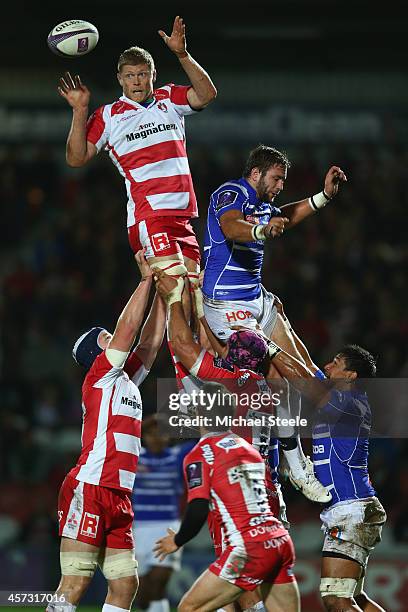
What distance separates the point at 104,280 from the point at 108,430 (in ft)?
29.7

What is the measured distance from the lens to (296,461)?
29.0 feet

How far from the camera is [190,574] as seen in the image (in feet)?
45.1

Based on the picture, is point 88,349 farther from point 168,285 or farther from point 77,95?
point 77,95

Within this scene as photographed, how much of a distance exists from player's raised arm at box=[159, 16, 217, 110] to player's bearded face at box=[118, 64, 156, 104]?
0.92 feet

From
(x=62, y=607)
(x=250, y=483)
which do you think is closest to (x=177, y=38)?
(x=250, y=483)

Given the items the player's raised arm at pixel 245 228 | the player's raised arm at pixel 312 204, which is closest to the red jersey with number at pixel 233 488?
the player's raised arm at pixel 245 228

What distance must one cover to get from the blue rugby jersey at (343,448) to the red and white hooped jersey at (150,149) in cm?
199

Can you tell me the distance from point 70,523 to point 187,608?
1361 mm

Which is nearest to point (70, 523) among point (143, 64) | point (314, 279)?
point (143, 64)

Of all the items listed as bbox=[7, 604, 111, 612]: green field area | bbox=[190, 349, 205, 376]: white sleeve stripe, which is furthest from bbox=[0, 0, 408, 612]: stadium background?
bbox=[190, 349, 205, 376]: white sleeve stripe

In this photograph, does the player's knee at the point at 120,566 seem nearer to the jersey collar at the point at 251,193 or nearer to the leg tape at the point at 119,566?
the leg tape at the point at 119,566

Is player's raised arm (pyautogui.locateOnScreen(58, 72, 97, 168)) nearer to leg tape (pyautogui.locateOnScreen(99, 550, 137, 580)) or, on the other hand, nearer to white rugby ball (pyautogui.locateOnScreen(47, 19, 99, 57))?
white rugby ball (pyautogui.locateOnScreen(47, 19, 99, 57))

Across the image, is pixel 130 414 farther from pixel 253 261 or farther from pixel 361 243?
pixel 361 243

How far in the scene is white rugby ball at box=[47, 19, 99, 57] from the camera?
8.56 metres
